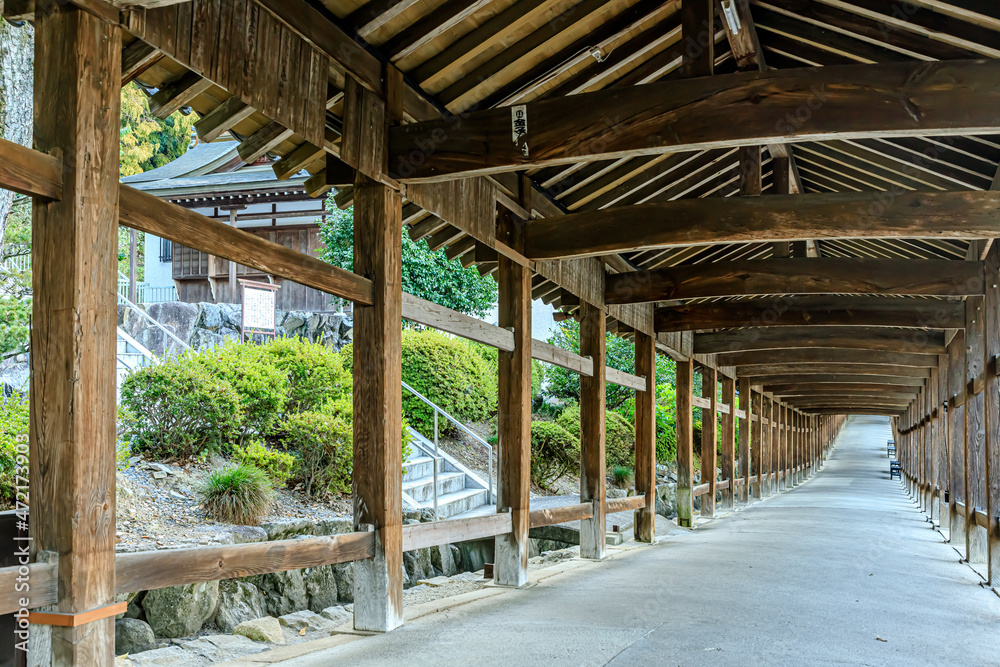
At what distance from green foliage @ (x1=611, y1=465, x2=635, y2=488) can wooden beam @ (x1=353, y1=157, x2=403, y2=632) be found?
37.0ft

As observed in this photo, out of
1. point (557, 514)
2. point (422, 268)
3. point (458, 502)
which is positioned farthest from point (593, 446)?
point (422, 268)

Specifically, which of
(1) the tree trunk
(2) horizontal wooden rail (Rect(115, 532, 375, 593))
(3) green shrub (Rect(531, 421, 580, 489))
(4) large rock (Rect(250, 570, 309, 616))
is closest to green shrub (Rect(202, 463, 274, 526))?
(4) large rock (Rect(250, 570, 309, 616))

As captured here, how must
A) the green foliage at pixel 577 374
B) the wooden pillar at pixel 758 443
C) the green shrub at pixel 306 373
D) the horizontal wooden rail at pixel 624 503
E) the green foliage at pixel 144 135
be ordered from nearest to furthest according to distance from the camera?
1. the horizontal wooden rail at pixel 624 503
2. the green shrub at pixel 306 373
3. the green foliage at pixel 577 374
4. the green foliage at pixel 144 135
5. the wooden pillar at pixel 758 443

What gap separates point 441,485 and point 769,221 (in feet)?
18.8

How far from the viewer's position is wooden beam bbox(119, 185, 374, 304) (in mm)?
3189

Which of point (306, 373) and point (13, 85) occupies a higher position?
point (13, 85)

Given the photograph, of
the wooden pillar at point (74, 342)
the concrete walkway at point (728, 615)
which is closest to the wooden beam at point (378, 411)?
the concrete walkway at point (728, 615)

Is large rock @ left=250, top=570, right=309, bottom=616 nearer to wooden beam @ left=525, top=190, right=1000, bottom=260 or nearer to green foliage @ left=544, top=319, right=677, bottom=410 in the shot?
wooden beam @ left=525, top=190, right=1000, bottom=260

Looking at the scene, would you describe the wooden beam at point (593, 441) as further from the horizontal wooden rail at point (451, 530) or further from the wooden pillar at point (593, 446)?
the horizontal wooden rail at point (451, 530)

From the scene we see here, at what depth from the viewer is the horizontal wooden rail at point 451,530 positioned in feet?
16.7

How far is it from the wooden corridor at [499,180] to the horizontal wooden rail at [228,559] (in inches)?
0.5

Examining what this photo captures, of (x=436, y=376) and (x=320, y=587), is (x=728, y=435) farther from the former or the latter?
(x=320, y=587)

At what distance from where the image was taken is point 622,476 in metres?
15.9

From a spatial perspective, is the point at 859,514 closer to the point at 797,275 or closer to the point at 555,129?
the point at 797,275
